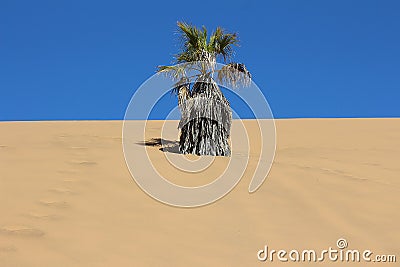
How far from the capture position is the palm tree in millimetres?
10164

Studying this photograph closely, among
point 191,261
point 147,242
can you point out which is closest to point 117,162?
point 147,242

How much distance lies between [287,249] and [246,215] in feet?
3.42

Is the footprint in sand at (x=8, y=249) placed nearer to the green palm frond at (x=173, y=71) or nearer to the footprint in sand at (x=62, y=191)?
the footprint in sand at (x=62, y=191)

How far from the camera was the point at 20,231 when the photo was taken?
443 centimetres

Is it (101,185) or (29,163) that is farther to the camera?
(29,163)

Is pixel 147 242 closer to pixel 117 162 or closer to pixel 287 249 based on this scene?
pixel 287 249

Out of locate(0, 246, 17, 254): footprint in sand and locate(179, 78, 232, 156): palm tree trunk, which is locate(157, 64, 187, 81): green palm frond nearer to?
locate(179, 78, 232, 156): palm tree trunk

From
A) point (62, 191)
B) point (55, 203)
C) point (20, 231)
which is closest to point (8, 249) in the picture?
point (20, 231)

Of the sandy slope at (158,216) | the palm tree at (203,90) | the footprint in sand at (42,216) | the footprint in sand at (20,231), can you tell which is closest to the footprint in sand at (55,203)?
the sandy slope at (158,216)

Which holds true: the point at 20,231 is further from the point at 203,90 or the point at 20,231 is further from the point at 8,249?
the point at 203,90

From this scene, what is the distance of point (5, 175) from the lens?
6.19 meters

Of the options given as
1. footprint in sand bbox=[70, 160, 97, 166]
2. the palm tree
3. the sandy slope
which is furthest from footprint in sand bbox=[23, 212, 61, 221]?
the palm tree

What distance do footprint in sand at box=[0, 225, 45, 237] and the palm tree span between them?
596 cm

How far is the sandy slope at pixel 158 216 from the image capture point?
4277mm
